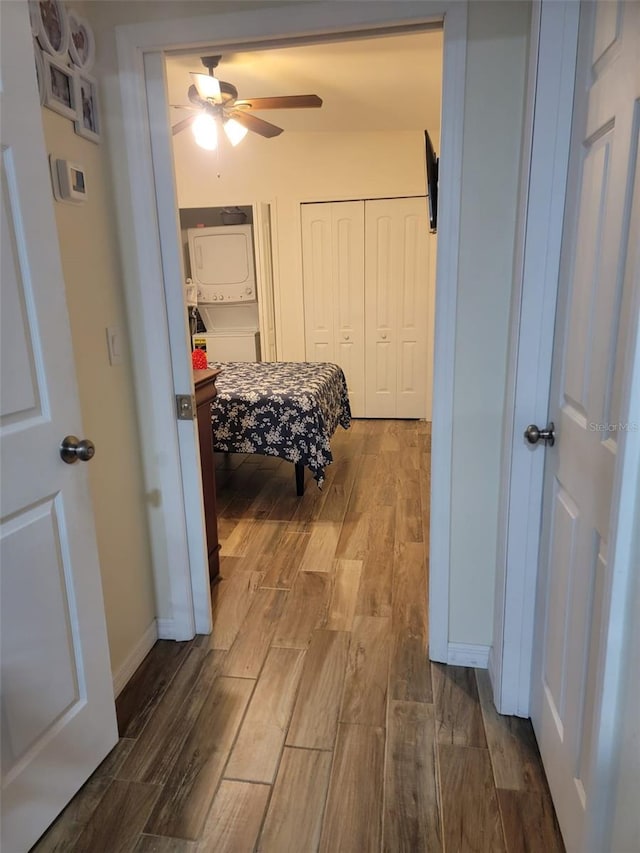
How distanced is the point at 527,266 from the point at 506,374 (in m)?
0.35

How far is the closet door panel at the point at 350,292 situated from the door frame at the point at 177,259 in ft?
11.9

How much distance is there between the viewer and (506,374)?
5.30ft

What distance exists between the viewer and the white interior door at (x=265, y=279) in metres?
5.20

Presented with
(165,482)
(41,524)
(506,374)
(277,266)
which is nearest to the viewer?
(41,524)

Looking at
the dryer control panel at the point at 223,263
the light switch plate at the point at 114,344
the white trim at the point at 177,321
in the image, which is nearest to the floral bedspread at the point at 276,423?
the white trim at the point at 177,321

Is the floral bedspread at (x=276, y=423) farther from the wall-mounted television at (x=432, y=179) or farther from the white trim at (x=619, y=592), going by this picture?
the white trim at (x=619, y=592)

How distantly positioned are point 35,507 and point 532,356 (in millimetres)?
1291

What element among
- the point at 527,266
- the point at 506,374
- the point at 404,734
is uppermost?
the point at 527,266

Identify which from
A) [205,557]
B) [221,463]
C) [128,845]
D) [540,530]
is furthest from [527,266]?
[221,463]

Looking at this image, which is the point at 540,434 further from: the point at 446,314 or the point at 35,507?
the point at 35,507

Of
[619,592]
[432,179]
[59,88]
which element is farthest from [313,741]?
[59,88]

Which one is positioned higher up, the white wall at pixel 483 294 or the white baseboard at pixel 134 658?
the white wall at pixel 483 294

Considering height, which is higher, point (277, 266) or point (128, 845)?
point (277, 266)

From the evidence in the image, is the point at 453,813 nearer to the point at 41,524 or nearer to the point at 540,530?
the point at 540,530
